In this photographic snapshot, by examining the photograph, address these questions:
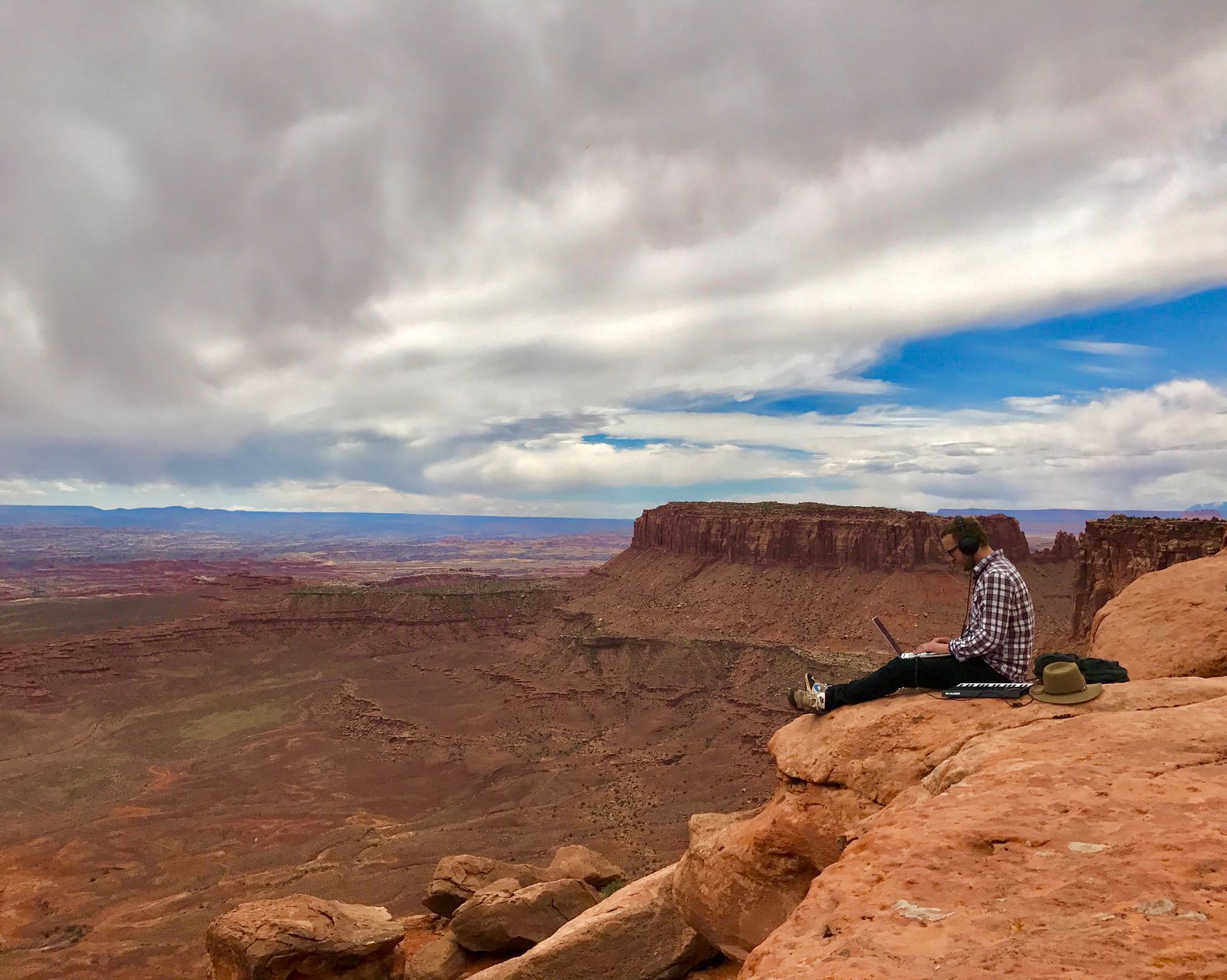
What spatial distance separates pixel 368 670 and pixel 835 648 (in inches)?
1836

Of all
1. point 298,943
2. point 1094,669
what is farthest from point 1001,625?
point 298,943

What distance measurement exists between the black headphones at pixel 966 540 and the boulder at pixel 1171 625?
366cm

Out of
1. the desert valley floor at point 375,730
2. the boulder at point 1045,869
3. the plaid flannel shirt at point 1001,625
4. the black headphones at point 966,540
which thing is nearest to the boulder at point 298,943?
the desert valley floor at point 375,730

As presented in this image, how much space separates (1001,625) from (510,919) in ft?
40.0

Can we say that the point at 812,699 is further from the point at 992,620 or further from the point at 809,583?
the point at 809,583

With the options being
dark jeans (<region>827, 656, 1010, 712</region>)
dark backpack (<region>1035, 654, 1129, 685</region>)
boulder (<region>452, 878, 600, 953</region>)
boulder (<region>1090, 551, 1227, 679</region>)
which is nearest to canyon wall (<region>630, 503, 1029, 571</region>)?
boulder (<region>1090, 551, 1227, 679</region>)

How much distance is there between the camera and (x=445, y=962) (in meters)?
14.5

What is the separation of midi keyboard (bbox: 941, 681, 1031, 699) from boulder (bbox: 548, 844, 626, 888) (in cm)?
1490

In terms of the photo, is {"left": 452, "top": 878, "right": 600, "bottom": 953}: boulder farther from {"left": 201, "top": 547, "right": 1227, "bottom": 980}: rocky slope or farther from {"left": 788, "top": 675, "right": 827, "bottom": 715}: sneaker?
{"left": 788, "top": 675, "right": 827, "bottom": 715}: sneaker

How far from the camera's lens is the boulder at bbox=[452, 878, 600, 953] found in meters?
14.3

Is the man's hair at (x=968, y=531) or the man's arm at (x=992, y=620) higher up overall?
the man's hair at (x=968, y=531)

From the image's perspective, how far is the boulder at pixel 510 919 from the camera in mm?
14266

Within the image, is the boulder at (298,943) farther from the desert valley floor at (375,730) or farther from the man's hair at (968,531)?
the man's hair at (968,531)

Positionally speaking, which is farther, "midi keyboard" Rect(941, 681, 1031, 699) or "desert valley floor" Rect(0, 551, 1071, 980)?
"desert valley floor" Rect(0, 551, 1071, 980)
